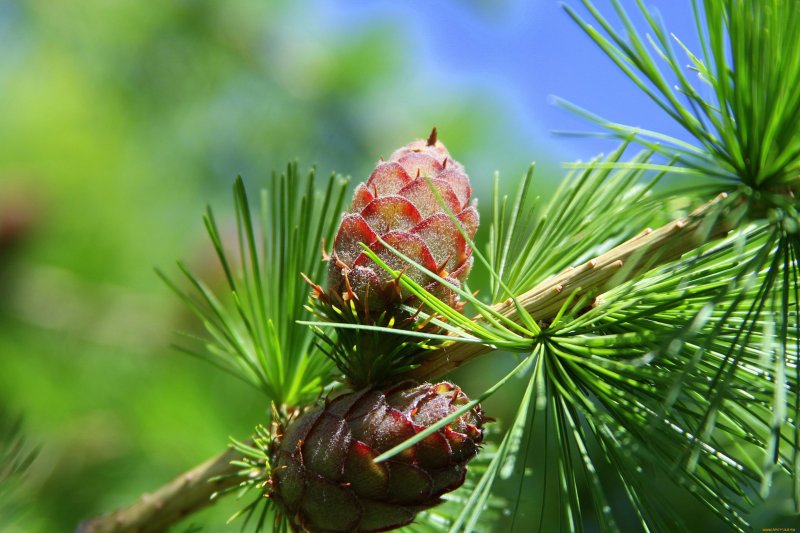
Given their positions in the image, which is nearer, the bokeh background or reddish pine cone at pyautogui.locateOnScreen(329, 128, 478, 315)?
reddish pine cone at pyautogui.locateOnScreen(329, 128, 478, 315)

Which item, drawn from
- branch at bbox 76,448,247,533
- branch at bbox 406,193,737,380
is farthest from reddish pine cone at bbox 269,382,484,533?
branch at bbox 76,448,247,533

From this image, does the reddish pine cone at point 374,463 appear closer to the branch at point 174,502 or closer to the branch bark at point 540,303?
the branch bark at point 540,303

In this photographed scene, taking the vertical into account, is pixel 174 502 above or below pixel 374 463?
below

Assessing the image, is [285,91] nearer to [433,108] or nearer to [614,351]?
[433,108]

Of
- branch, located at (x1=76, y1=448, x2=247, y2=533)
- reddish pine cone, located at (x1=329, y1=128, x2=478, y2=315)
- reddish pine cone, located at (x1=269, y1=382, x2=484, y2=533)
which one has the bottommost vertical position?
branch, located at (x1=76, y1=448, x2=247, y2=533)

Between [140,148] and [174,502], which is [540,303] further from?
[140,148]

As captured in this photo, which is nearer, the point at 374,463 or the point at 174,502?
the point at 374,463

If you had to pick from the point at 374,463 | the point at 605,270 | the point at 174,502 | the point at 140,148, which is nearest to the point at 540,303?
the point at 605,270

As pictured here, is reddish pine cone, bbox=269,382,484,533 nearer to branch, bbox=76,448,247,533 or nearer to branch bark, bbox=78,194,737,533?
branch bark, bbox=78,194,737,533
